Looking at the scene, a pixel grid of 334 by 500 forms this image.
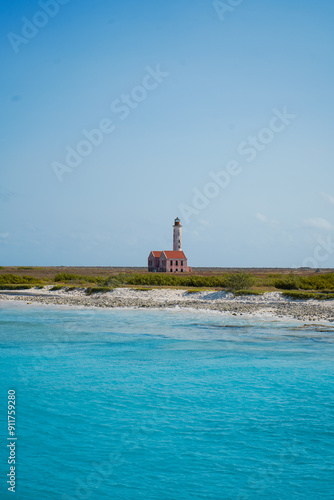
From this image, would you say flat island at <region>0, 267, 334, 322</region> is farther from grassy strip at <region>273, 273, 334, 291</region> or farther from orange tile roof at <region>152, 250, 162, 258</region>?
orange tile roof at <region>152, 250, 162, 258</region>

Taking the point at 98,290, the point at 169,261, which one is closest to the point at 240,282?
the point at 98,290

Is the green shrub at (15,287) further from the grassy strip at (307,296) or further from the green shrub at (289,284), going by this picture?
the grassy strip at (307,296)

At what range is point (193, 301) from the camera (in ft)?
132

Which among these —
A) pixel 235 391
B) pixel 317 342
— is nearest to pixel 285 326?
pixel 317 342

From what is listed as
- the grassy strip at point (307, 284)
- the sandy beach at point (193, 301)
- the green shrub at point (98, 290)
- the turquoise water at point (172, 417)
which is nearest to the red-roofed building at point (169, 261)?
the sandy beach at point (193, 301)

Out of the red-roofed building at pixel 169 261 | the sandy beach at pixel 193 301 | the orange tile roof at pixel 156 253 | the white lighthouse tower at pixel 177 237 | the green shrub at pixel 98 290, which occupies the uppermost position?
the white lighthouse tower at pixel 177 237

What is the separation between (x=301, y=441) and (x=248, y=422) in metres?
1.50

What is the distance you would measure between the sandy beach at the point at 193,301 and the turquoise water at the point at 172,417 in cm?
960

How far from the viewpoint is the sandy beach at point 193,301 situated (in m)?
31.8

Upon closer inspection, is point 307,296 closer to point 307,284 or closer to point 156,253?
point 307,284

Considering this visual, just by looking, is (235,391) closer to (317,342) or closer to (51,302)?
(317,342)

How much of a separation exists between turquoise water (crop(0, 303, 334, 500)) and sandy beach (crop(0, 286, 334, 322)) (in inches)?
378

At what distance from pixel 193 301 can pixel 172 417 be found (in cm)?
2866

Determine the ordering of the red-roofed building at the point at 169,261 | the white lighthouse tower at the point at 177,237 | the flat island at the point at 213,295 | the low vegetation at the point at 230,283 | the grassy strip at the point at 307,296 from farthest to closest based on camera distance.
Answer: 1. the white lighthouse tower at the point at 177,237
2. the red-roofed building at the point at 169,261
3. the low vegetation at the point at 230,283
4. the grassy strip at the point at 307,296
5. the flat island at the point at 213,295
